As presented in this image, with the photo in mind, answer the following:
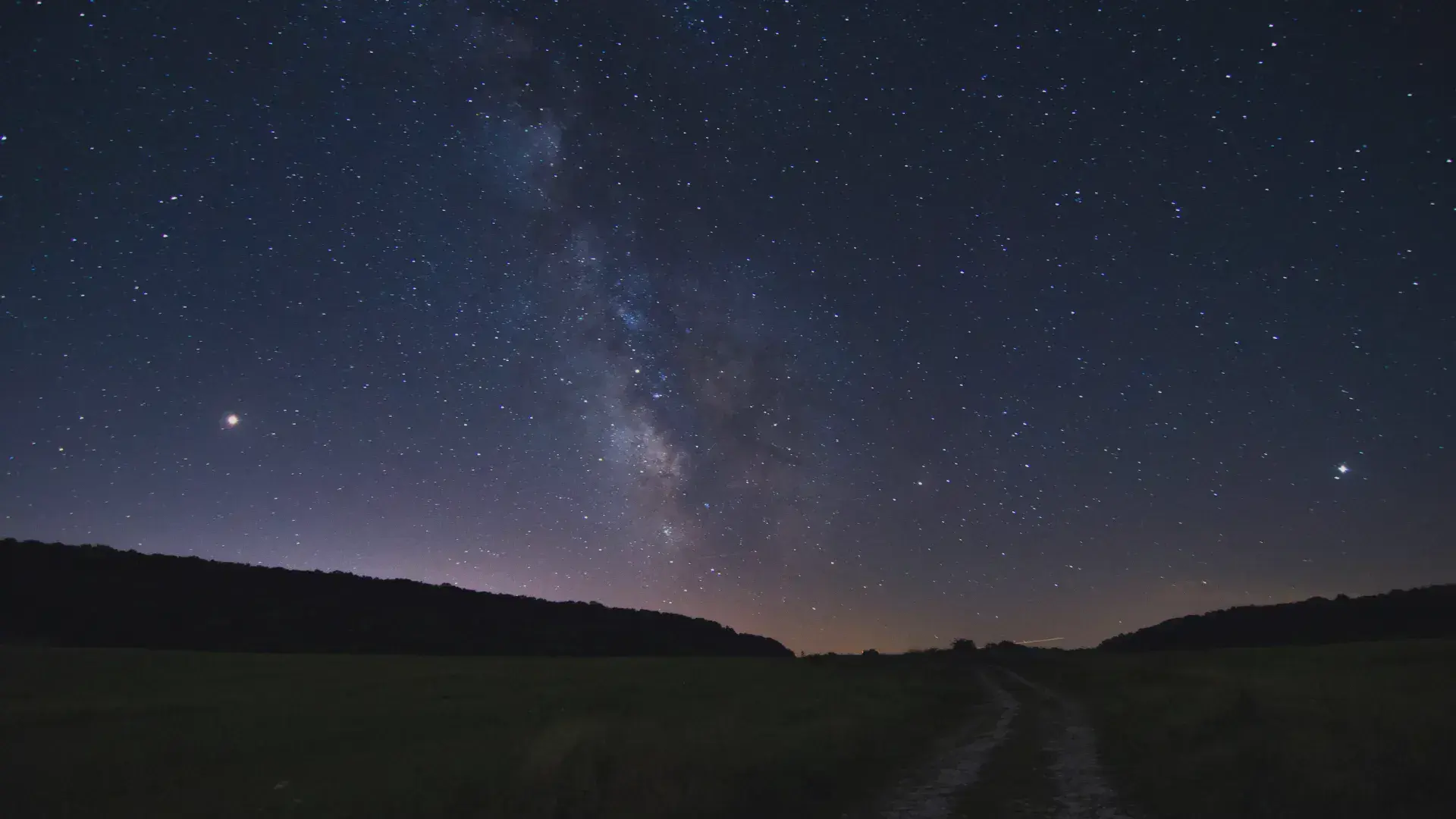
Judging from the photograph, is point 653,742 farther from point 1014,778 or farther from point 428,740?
point 1014,778

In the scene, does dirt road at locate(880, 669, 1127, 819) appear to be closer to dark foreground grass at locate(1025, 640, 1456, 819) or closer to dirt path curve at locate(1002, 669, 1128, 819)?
dirt path curve at locate(1002, 669, 1128, 819)

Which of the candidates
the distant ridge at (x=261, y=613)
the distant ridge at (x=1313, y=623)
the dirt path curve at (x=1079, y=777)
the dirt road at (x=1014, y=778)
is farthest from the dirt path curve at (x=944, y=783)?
the distant ridge at (x=1313, y=623)

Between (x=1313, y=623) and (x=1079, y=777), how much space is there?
11073 centimetres

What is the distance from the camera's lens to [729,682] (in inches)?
1582

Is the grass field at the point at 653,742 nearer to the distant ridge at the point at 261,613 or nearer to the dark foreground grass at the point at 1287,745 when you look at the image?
the dark foreground grass at the point at 1287,745

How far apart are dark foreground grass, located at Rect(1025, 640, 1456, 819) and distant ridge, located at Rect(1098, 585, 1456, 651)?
5524cm

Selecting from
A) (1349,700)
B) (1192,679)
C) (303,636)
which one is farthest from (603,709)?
(303,636)

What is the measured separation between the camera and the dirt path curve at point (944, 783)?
11867 mm

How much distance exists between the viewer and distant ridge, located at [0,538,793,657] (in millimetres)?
60406

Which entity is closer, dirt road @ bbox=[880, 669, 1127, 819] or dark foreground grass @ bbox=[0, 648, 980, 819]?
dirt road @ bbox=[880, 669, 1127, 819]

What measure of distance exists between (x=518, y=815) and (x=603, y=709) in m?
17.0

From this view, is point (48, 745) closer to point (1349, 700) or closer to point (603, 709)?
point (603, 709)

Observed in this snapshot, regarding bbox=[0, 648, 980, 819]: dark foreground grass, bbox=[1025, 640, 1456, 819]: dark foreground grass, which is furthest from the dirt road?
bbox=[0, 648, 980, 819]: dark foreground grass

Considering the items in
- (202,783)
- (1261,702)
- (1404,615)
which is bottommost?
(202,783)
